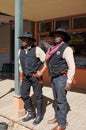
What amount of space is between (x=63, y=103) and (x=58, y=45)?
107 cm

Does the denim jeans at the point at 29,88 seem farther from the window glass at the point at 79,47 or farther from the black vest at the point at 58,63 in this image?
the window glass at the point at 79,47

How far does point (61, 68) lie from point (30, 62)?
28.5 inches

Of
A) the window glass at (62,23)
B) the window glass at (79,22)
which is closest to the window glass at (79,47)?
the window glass at (79,22)

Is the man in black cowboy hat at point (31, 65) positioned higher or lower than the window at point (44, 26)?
lower

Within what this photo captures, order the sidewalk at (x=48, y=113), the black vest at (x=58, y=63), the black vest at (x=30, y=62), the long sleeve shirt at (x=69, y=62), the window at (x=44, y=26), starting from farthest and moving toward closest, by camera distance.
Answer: the window at (x=44, y=26) < the sidewalk at (x=48, y=113) < the black vest at (x=30, y=62) < the black vest at (x=58, y=63) < the long sleeve shirt at (x=69, y=62)

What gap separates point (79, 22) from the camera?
28.2 ft

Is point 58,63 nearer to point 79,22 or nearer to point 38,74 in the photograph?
point 38,74

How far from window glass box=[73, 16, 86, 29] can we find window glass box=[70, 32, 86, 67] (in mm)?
269

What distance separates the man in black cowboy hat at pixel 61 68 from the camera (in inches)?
166

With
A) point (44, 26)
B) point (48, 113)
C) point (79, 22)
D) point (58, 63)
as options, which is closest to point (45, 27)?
point (44, 26)

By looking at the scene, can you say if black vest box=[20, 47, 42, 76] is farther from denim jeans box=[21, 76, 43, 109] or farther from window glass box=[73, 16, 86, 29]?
window glass box=[73, 16, 86, 29]

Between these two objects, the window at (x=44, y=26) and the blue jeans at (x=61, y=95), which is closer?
the blue jeans at (x=61, y=95)

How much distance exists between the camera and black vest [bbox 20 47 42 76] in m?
4.76

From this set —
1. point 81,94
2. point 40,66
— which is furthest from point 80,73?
point 40,66
